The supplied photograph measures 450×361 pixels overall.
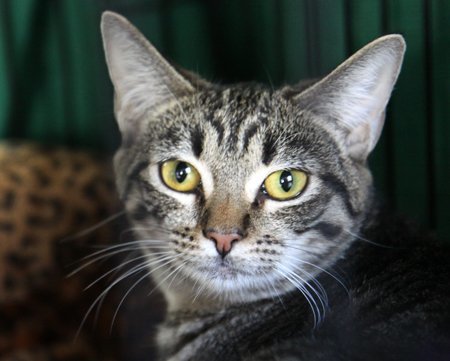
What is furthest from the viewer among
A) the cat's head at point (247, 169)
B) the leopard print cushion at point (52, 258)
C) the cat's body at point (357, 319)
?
the leopard print cushion at point (52, 258)

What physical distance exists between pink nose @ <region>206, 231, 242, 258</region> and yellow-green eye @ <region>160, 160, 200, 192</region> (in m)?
0.12

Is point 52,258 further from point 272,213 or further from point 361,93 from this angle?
point 361,93

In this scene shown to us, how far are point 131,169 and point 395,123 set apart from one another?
52cm

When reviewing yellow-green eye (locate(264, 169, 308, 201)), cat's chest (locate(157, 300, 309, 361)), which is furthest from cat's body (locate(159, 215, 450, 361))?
yellow-green eye (locate(264, 169, 308, 201))

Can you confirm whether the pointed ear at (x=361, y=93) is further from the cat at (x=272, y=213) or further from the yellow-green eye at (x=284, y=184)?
the yellow-green eye at (x=284, y=184)

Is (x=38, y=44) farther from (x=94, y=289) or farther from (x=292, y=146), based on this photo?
(x=292, y=146)

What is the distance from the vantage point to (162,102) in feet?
4.47

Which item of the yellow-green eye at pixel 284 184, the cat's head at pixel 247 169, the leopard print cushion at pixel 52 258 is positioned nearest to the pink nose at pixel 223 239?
the cat's head at pixel 247 169

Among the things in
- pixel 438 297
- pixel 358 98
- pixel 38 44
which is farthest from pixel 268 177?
pixel 38 44

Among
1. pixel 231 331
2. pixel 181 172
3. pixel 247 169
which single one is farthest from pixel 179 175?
pixel 231 331

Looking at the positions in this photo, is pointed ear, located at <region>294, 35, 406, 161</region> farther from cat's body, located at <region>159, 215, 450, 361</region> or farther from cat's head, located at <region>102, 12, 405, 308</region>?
cat's body, located at <region>159, 215, 450, 361</region>

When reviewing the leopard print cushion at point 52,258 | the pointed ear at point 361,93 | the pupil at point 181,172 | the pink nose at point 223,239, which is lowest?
the leopard print cushion at point 52,258

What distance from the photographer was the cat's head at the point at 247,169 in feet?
3.82

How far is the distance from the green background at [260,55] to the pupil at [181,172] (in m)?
0.26
